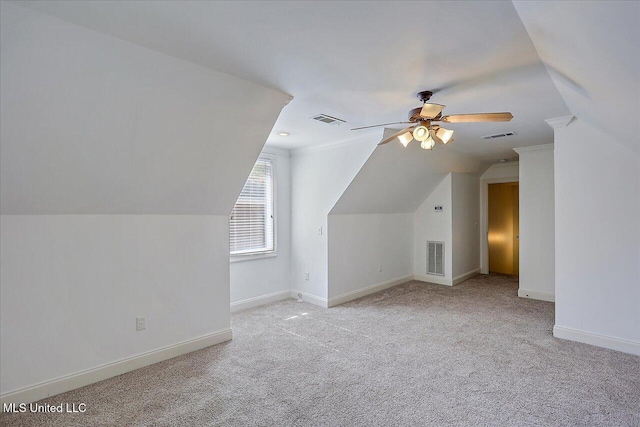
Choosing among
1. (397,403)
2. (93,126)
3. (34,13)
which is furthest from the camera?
(397,403)

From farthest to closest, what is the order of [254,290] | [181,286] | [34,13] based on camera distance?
[254,290] → [181,286] → [34,13]

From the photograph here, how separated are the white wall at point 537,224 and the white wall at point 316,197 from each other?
278 cm

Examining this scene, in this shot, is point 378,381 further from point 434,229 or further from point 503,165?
point 503,165

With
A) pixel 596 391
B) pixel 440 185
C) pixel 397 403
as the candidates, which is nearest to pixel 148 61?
pixel 397 403

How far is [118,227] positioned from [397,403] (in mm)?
2665

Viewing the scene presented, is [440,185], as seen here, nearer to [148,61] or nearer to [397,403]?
[397,403]

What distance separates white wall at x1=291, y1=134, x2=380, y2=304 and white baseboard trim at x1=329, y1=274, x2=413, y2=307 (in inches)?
8.1

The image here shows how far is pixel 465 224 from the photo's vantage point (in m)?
6.42

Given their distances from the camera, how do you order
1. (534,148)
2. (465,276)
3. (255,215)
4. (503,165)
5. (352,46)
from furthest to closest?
1. (503,165)
2. (465,276)
3. (534,148)
4. (255,215)
5. (352,46)

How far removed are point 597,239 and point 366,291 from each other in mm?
3037

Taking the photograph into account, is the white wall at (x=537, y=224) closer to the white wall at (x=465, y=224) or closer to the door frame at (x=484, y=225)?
the white wall at (x=465, y=224)

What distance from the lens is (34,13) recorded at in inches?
64.1

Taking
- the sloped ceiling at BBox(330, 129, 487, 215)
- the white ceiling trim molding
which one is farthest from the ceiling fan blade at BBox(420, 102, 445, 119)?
the white ceiling trim molding

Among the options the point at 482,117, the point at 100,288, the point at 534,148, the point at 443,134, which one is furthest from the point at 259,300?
the point at 534,148
